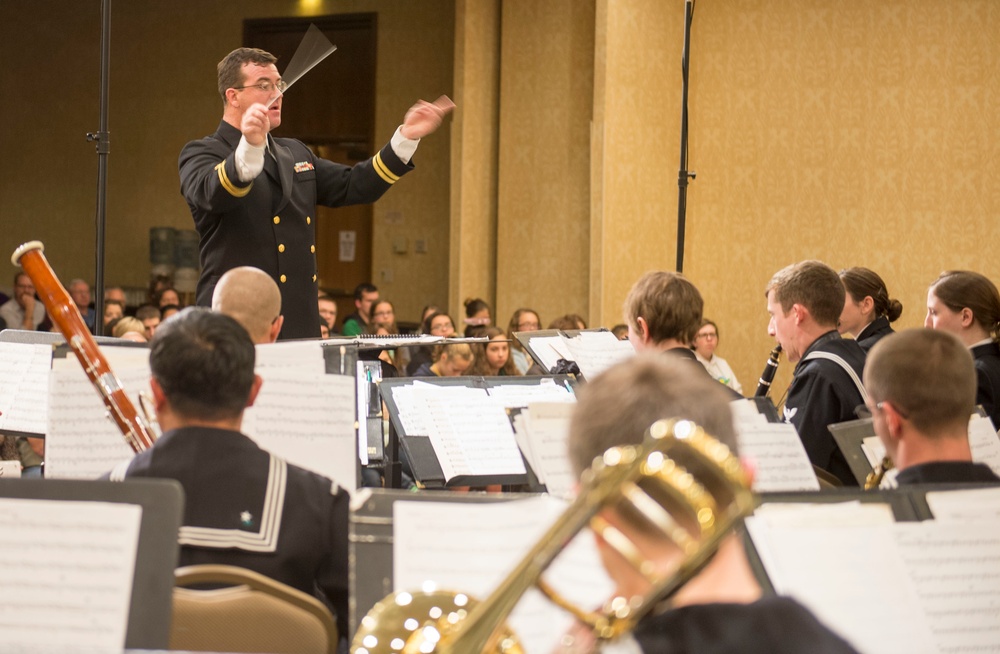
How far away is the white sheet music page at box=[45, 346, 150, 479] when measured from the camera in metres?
2.34

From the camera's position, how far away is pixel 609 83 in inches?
312

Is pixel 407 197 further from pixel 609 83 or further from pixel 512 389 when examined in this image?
pixel 512 389

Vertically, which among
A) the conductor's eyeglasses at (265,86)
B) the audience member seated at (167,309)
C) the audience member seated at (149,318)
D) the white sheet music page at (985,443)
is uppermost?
the conductor's eyeglasses at (265,86)

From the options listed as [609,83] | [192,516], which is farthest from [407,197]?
[192,516]

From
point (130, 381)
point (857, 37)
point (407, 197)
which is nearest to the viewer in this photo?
point (130, 381)

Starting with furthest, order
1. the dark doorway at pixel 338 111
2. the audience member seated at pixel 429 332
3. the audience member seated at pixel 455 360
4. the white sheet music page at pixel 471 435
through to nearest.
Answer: the dark doorway at pixel 338 111 → the audience member seated at pixel 429 332 → the audience member seated at pixel 455 360 → the white sheet music page at pixel 471 435

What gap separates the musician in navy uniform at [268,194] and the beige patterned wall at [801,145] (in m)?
4.40

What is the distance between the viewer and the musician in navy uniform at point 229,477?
5.74 ft

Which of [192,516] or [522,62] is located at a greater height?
[522,62]

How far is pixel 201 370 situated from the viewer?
1.84 m

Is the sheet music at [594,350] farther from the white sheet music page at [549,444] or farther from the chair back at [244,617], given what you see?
the chair back at [244,617]

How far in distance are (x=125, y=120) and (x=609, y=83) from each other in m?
4.81

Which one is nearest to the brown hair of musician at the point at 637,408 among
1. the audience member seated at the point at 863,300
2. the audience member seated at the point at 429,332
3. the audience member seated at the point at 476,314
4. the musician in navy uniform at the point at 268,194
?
the musician in navy uniform at the point at 268,194

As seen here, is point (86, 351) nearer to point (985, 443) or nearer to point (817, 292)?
point (985, 443)
